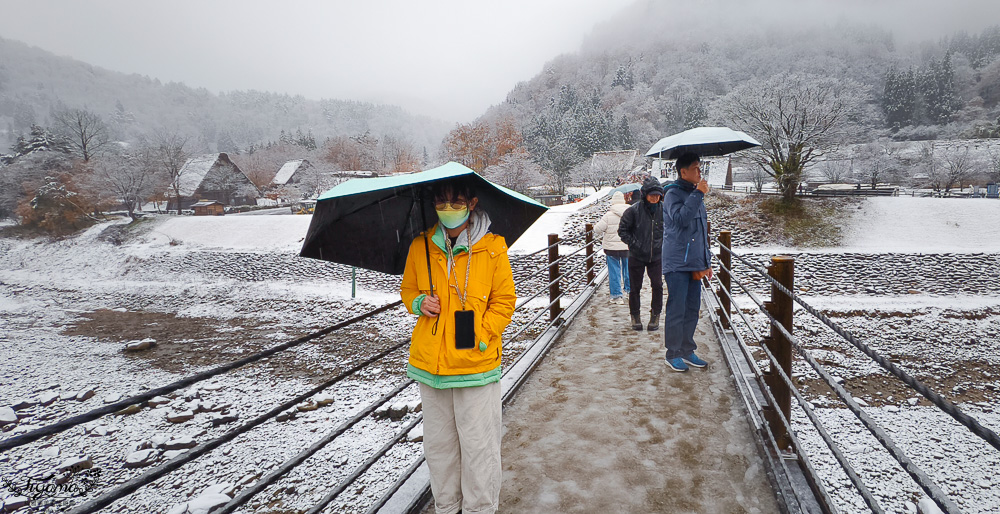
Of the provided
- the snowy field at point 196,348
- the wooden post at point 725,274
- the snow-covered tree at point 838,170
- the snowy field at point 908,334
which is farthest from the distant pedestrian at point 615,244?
the snow-covered tree at point 838,170

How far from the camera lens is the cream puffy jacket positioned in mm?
6188

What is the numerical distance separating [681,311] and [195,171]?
43733mm

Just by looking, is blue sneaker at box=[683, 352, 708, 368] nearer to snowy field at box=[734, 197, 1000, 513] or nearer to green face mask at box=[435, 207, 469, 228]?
snowy field at box=[734, 197, 1000, 513]

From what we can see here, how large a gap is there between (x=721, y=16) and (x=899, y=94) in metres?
108

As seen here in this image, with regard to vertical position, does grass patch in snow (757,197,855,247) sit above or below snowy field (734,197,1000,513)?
above

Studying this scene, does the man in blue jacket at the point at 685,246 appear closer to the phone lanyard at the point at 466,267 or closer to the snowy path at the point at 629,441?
the snowy path at the point at 629,441

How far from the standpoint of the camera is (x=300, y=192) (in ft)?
144

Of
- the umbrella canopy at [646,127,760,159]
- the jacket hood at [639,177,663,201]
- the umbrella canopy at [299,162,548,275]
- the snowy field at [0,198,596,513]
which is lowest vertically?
the snowy field at [0,198,596,513]

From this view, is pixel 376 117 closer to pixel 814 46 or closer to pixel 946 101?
pixel 814 46

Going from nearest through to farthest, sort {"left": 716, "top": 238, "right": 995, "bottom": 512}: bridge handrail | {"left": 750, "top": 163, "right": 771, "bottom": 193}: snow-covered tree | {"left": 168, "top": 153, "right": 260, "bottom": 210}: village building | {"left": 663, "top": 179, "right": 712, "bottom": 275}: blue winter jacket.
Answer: {"left": 716, "top": 238, "right": 995, "bottom": 512}: bridge handrail, {"left": 663, "top": 179, "right": 712, "bottom": 275}: blue winter jacket, {"left": 750, "top": 163, "right": 771, "bottom": 193}: snow-covered tree, {"left": 168, "top": 153, "right": 260, "bottom": 210}: village building

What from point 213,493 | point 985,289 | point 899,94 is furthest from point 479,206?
point 899,94

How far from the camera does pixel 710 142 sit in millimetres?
4750

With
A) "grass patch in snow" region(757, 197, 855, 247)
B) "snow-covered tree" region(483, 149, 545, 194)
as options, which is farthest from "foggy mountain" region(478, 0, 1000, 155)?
"snow-covered tree" region(483, 149, 545, 194)

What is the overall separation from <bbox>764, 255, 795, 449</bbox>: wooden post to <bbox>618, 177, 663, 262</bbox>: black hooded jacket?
191 centimetres
